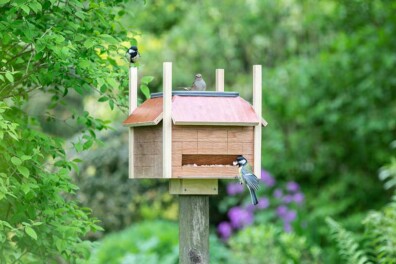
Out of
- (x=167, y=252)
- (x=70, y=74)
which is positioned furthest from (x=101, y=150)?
(x=70, y=74)

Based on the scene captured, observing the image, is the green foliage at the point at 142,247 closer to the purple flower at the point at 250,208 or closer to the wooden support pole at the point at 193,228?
the purple flower at the point at 250,208

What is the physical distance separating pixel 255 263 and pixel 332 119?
8.64 feet

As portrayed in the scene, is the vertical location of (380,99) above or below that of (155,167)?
above

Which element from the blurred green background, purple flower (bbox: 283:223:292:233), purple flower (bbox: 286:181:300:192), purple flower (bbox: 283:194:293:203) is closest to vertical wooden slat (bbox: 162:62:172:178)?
the blurred green background

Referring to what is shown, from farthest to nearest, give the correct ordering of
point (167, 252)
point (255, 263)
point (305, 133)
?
point (305, 133)
point (167, 252)
point (255, 263)

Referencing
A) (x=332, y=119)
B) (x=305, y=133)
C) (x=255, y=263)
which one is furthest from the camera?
(x=305, y=133)

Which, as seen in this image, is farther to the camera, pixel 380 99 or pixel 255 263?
pixel 380 99

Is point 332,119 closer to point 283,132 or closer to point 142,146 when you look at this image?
point 283,132

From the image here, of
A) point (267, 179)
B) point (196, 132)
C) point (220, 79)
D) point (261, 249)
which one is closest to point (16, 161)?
point (196, 132)

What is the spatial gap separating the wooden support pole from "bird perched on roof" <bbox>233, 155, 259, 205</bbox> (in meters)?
0.26

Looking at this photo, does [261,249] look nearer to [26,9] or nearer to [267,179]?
[267,179]

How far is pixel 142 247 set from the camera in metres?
9.48

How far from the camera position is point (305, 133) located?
37.4 feet

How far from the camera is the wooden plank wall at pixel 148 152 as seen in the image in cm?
427
